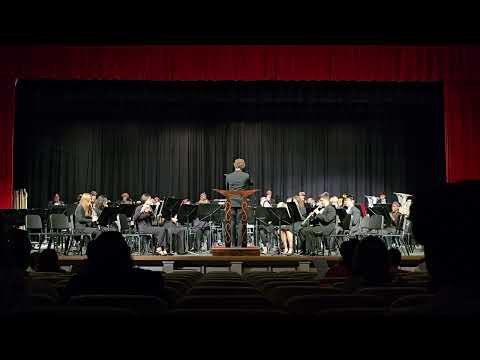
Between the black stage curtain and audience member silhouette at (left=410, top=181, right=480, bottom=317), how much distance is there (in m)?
18.7

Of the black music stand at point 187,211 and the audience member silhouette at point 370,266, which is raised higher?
the black music stand at point 187,211

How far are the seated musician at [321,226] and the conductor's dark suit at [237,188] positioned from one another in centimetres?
197

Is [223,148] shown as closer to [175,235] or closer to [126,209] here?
[175,235]

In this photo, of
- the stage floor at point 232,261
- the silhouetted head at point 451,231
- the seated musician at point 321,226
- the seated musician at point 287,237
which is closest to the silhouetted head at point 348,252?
the silhouetted head at point 451,231

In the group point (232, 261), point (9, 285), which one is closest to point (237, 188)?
point (232, 261)

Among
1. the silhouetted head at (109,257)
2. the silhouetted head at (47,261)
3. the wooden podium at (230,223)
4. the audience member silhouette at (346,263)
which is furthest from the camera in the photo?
the wooden podium at (230,223)

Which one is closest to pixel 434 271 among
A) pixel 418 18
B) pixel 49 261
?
pixel 418 18

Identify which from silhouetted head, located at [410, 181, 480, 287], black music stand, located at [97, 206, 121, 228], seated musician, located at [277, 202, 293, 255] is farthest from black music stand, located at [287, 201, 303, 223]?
silhouetted head, located at [410, 181, 480, 287]

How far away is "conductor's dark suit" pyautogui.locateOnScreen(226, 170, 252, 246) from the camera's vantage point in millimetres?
11258

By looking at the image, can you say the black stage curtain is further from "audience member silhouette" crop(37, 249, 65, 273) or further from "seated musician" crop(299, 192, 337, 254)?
"audience member silhouette" crop(37, 249, 65, 273)

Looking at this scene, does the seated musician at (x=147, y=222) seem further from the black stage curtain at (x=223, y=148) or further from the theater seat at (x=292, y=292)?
the theater seat at (x=292, y=292)

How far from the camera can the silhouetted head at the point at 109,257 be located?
10.5ft

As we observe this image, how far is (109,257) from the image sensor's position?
127 inches

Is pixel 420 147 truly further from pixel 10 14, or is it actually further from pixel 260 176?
pixel 10 14
